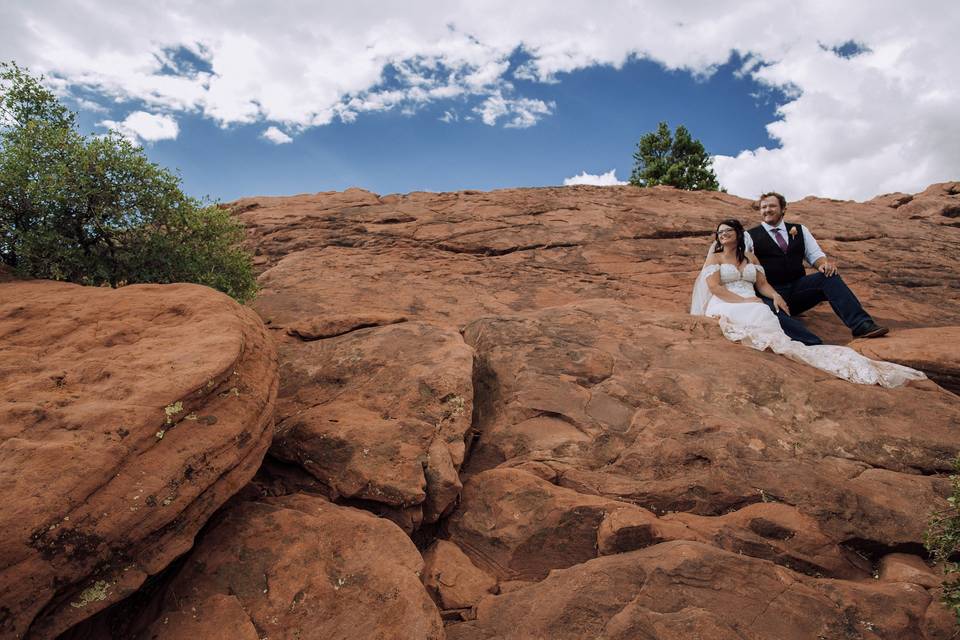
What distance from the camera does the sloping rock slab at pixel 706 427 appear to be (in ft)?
17.8

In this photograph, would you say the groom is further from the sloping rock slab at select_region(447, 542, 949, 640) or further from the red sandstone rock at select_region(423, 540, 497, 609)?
the red sandstone rock at select_region(423, 540, 497, 609)

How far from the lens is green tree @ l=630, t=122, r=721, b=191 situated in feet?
108

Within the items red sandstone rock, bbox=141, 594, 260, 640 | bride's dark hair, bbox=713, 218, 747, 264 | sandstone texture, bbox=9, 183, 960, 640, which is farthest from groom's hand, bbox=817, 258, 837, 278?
red sandstone rock, bbox=141, 594, 260, 640

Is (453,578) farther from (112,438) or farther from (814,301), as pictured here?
(814,301)

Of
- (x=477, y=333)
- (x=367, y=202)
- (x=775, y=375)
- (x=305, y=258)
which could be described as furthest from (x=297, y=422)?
(x=367, y=202)

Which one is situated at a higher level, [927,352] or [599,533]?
[927,352]

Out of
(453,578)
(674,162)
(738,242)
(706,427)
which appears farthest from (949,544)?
(674,162)

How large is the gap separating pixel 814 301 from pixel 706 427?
18.4 feet

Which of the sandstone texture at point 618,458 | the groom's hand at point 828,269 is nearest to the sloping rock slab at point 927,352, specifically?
the sandstone texture at point 618,458

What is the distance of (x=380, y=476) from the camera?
525cm

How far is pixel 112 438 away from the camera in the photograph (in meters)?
3.94

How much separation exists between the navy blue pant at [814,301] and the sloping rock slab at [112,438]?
8.11 m

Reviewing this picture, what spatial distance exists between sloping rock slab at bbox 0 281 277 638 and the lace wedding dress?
22.5ft

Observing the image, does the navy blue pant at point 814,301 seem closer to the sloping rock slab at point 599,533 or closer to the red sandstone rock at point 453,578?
the sloping rock slab at point 599,533
